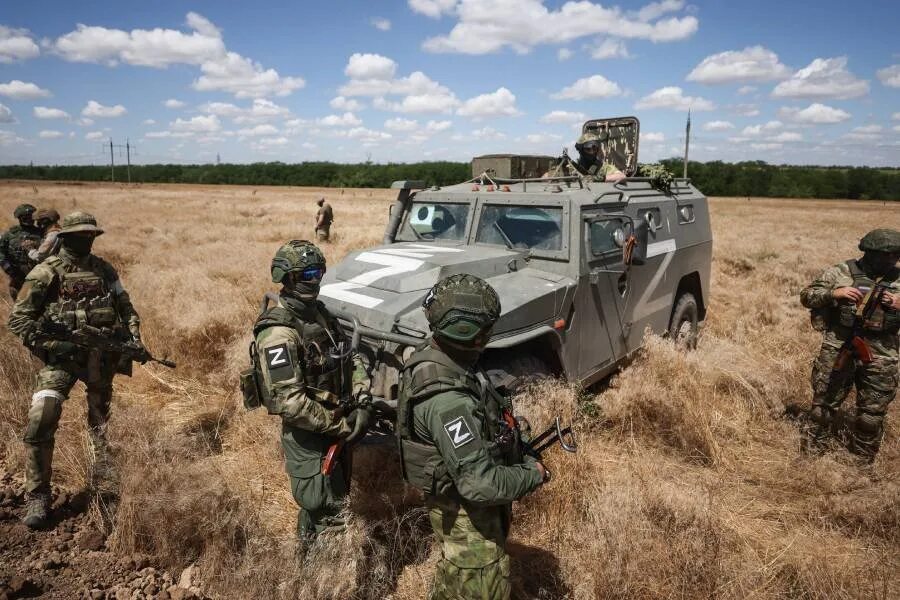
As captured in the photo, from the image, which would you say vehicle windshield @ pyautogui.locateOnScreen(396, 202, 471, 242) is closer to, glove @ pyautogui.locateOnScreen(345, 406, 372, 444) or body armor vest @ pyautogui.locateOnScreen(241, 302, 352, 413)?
body armor vest @ pyautogui.locateOnScreen(241, 302, 352, 413)

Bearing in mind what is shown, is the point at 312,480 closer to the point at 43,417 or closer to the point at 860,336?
the point at 43,417

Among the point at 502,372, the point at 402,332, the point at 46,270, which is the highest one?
the point at 46,270

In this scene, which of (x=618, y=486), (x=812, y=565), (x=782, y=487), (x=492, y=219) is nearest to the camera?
(x=812, y=565)

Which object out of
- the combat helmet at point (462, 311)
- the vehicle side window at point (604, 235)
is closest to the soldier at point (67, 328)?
the combat helmet at point (462, 311)

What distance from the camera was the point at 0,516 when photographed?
353 centimetres

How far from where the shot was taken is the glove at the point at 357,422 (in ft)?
9.16

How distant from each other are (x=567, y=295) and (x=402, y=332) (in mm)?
1341

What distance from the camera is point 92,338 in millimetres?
3730

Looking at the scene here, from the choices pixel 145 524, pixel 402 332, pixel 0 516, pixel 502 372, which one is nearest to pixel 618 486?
pixel 502 372

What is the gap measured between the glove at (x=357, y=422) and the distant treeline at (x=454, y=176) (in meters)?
35.9

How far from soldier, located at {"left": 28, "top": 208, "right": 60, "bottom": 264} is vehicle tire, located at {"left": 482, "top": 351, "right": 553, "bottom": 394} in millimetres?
4120

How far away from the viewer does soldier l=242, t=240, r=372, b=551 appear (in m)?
2.61

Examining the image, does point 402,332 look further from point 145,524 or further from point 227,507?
point 145,524

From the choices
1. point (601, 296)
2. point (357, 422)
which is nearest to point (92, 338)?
point (357, 422)
